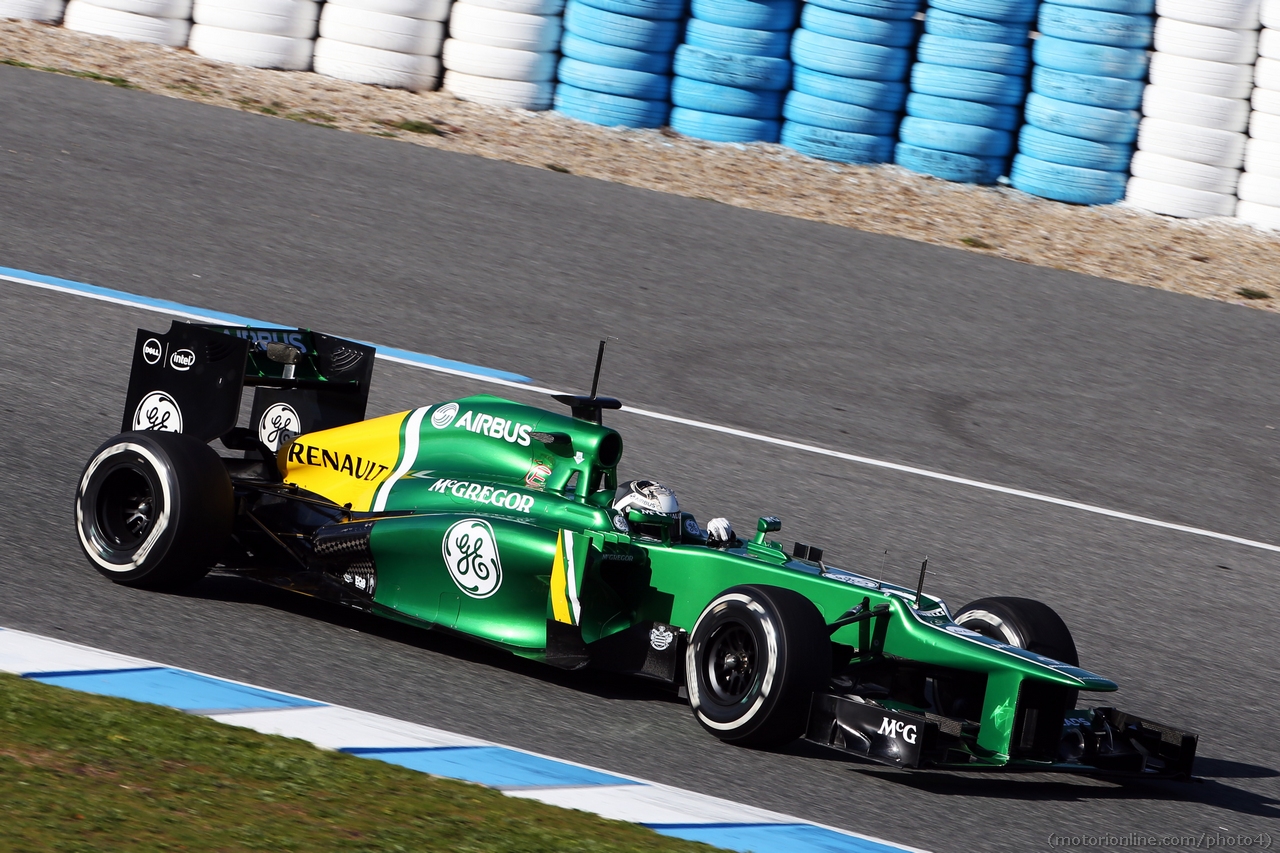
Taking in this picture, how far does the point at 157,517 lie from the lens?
6211 millimetres

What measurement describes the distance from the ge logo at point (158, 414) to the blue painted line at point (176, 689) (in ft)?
5.63

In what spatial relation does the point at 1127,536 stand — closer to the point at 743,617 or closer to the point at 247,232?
the point at 743,617

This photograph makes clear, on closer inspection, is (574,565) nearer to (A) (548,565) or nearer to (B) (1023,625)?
(A) (548,565)

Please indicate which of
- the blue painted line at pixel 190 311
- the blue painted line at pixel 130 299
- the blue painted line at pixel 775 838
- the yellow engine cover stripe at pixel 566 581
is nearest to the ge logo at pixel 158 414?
the yellow engine cover stripe at pixel 566 581

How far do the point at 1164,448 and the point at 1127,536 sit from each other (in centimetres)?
164

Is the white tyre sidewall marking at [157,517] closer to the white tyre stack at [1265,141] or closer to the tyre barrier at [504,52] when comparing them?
the tyre barrier at [504,52]

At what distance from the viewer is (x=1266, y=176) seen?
13.2 meters

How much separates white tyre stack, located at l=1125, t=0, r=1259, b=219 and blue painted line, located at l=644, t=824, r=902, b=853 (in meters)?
9.56

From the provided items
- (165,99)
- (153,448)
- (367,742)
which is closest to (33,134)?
(165,99)

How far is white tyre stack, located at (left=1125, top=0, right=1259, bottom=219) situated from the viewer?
12.8 metres

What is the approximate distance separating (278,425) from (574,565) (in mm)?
1994

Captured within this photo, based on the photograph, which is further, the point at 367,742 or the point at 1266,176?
the point at 1266,176

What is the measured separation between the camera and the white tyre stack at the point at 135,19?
45.5 ft

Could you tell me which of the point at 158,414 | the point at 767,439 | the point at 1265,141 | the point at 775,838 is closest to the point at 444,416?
the point at 158,414
